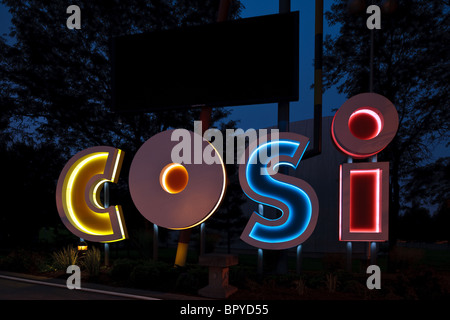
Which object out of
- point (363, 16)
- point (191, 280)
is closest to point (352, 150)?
point (191, 280)

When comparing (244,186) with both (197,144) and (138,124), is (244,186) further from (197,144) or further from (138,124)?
(138,124)

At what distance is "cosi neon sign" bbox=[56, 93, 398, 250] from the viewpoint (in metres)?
7.98

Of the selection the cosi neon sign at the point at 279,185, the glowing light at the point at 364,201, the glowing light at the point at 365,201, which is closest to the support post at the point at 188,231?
the cosi neon sign at the point at 279,185

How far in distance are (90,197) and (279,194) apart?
19.1ft

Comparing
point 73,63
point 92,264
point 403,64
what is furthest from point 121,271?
point 403,64

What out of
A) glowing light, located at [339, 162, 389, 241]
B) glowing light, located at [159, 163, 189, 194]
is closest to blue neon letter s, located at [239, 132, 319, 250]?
glowing light, located at [339, 162, 389, 241]

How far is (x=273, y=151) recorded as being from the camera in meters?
8.51

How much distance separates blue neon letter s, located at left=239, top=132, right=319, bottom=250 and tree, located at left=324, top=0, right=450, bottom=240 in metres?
8.65

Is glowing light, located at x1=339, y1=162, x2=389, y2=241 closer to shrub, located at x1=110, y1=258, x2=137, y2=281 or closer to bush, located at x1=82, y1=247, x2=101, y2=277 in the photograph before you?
shrub, located at x1=110, y1=258, x2=137, y2=281

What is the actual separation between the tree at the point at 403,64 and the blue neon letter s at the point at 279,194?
8.65 meters

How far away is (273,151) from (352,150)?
1.96 meters

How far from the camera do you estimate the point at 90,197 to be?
10.1 m

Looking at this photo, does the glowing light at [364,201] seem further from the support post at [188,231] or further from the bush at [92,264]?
the bush at [92,264]

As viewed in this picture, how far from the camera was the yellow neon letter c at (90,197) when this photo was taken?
391 inches
